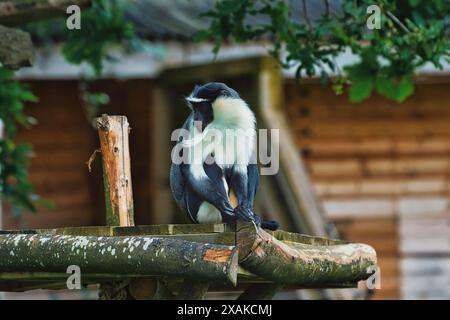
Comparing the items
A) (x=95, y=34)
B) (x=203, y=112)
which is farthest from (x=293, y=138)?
(x=203, y=112)

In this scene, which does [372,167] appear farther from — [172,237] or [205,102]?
[172,237]

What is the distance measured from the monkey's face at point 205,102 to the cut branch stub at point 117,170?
42 cm

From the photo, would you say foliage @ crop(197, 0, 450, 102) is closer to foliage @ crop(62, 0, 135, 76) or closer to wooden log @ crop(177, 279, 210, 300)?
foliage @ crop(62, 0, 135, 76)

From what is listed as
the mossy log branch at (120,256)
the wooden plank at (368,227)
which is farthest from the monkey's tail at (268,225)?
the wooden plank at (368,227)

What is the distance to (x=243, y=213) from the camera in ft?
17.2

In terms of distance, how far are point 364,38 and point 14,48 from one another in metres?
2.26

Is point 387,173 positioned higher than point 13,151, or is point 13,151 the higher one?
point 13,151

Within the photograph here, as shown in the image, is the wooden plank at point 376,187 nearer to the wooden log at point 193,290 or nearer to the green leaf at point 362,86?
the green leaf at point 362,86

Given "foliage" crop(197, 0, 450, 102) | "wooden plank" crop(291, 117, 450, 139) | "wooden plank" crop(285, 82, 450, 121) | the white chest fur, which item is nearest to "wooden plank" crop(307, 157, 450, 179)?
"wooden plank" crop(291, 117, 450, 139)

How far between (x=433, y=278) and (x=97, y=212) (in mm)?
3886

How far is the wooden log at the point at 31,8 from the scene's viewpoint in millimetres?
6965

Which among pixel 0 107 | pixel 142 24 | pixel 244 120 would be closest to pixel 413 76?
pixel 244 120

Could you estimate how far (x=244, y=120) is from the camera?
5586 millimetres
